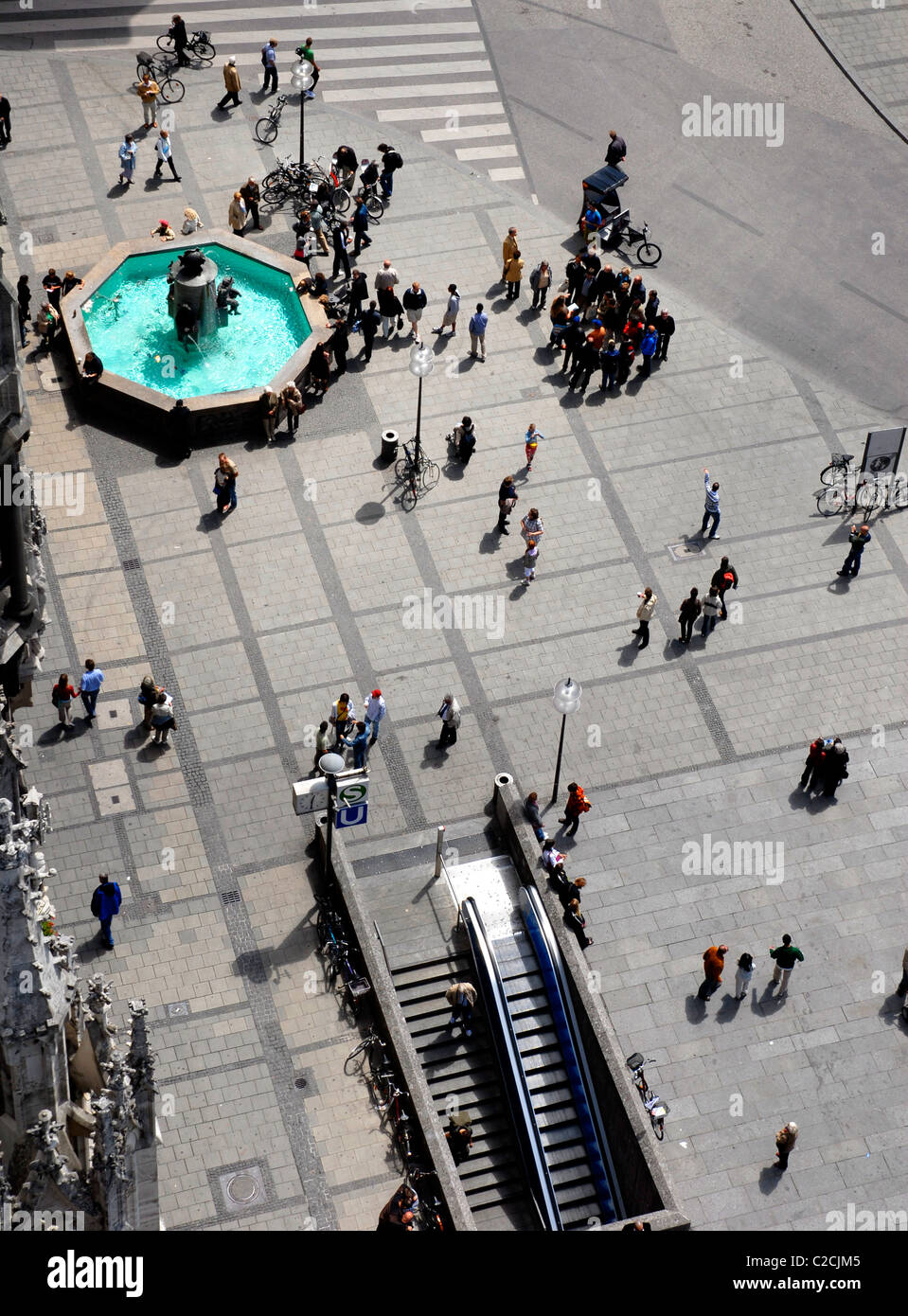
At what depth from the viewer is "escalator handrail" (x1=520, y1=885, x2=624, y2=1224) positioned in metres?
30.5

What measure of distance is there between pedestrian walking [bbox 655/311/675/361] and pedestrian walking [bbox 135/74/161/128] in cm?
1591

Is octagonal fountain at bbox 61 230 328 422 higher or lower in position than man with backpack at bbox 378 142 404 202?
lower

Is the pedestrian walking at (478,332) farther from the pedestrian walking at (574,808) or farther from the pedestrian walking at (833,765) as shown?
the pedestrian walking at (833,765)

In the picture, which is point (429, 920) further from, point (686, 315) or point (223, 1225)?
point (686, 315)

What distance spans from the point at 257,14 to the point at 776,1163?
127ft

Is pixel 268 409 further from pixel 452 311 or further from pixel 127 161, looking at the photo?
pixel 127 161

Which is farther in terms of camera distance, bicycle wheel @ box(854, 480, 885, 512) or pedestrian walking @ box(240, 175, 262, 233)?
pedestrian walking @ box(240, 175, 262, 233)

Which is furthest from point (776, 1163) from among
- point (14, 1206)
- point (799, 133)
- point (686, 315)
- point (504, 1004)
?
point (799, 133)

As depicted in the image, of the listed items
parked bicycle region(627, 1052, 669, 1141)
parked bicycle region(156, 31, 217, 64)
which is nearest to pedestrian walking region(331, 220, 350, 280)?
parked bicycle region(156, 31, 217, 64)

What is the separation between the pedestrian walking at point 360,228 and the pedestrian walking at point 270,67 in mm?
5940

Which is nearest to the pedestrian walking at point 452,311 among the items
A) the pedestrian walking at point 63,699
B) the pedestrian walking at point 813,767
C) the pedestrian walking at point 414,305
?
the pedestrian walking at point 414,305

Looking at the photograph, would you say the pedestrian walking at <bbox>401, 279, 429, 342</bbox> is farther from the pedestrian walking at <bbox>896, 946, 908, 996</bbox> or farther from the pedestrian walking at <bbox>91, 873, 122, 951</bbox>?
the pedestrian walking at <bbox>896, 946, 908, 996</bbox>

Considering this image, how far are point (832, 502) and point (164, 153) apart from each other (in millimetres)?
20709

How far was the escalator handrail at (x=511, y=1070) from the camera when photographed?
1181 inches
